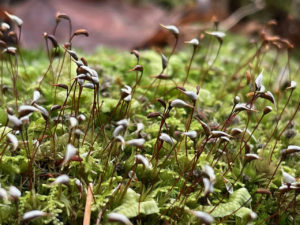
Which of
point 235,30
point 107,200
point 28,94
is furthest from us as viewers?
point 235,30

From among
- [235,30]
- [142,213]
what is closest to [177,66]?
[142,213]

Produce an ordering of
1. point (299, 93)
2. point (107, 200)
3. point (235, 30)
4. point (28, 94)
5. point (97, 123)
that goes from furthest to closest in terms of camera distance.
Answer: point (235, 30) → point (299, 93) → point (28, 94) → point (97, 123) → point (107, 200)

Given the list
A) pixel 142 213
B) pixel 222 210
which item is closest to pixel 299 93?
pixel 222 210

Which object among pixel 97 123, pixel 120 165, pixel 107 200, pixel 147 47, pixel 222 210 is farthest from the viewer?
pixel 147 47

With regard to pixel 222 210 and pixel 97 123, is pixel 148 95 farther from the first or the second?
pixel 222 210

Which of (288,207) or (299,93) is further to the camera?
(299,93)

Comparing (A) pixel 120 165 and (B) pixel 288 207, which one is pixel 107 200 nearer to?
(A) pixel 120 165
